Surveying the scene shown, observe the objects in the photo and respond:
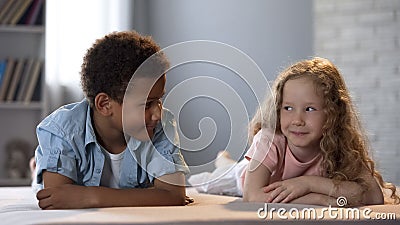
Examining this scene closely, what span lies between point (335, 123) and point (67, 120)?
0.60 metres

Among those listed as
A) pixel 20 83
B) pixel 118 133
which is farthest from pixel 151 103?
pixel 20 83

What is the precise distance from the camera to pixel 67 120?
1722 mm

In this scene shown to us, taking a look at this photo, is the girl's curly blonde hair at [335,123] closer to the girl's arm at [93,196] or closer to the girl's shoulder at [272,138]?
the girl's shoulder at [272,138]

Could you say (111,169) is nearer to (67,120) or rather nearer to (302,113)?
(67,120)

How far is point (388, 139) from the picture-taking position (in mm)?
3809

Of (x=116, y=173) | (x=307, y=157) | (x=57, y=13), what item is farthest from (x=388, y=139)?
(x=116, y=173)

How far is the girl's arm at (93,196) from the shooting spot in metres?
1.50

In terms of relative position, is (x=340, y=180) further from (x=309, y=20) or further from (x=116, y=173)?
(x=309, y=20)

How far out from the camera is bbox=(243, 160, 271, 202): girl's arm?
172 cm

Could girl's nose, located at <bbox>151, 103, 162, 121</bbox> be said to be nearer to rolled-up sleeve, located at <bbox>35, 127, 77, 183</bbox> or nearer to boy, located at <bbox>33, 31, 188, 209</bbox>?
boy, located at <bbox>33, 31, 188, 209</bbox>

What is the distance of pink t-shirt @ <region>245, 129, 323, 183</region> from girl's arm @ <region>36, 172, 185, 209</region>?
254 millimetres

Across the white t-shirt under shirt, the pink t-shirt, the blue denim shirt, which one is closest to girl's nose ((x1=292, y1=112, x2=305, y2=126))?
the pink t-shirt

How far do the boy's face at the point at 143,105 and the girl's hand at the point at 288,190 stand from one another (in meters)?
0.29

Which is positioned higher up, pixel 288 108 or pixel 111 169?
pixel 288 108
